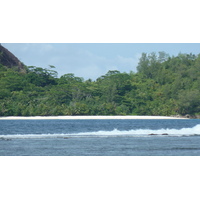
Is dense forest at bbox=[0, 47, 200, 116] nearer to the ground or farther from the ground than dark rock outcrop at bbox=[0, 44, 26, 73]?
nearer to the ground

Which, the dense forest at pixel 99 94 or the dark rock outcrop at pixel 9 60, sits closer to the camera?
the dense forest at pixel 99 94

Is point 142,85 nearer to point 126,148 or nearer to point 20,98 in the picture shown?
point 20,98

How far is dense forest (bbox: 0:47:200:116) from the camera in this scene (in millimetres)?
80500

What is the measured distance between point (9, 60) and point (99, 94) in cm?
3630

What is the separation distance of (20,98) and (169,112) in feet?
96.9

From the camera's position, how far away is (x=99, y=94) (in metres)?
91.6

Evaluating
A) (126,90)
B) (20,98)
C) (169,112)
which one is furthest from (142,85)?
(20,98)

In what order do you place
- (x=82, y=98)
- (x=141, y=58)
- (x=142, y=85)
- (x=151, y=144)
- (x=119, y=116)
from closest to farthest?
(x=151, y=144)
(x=119, y=116)
(x=82, y=98)
(x=142, y=85)
(x=141, y=58)

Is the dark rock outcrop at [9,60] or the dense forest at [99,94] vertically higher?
the dark rock outcrop at [9,60]

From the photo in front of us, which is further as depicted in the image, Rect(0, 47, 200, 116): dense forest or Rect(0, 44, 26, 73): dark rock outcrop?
Rect(0, 44, 26, 73): dark rock outcrop

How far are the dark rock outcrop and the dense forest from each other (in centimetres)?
1292

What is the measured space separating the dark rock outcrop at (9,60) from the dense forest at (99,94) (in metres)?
12.9

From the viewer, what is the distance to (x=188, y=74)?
101 meters

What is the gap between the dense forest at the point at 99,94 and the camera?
264 ft
